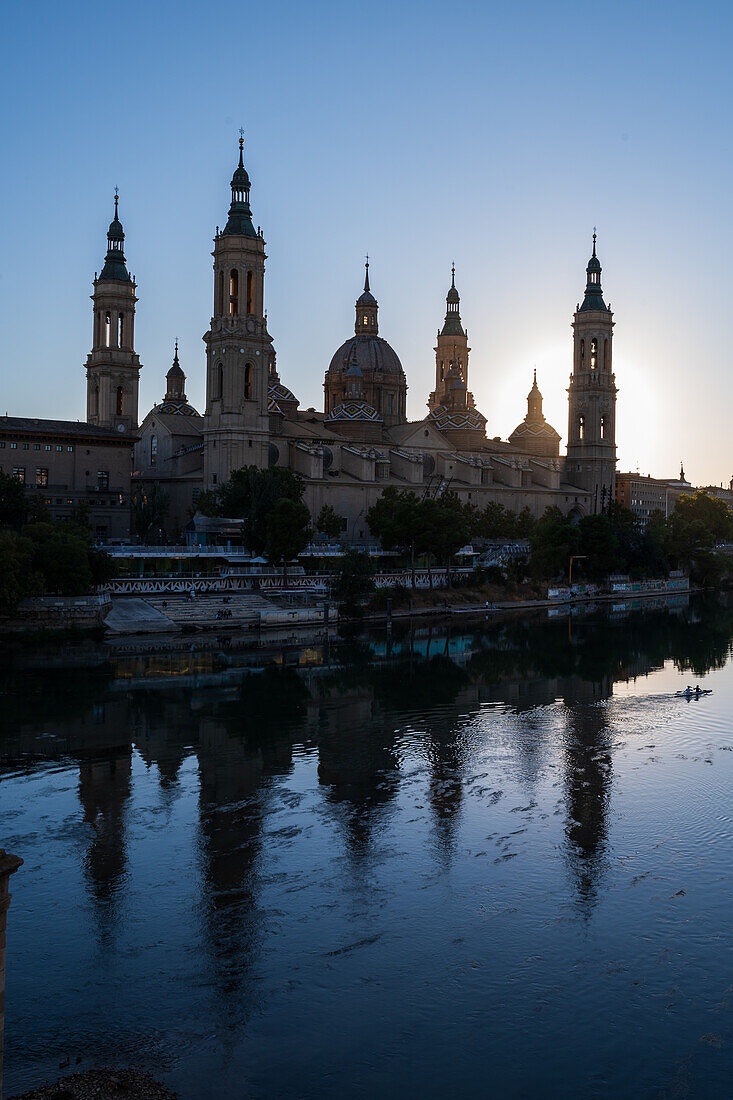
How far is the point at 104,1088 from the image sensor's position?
46.7 feet

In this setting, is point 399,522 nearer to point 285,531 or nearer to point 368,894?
point 285,531

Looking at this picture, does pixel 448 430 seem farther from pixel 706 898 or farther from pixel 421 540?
pixel 706 898

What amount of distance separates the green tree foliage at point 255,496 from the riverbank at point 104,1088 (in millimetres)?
50770

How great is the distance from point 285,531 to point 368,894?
43.9 meters

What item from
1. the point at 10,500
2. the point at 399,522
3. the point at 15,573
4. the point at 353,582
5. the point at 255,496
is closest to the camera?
the point at 15,573

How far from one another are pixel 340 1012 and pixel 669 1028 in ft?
17.4

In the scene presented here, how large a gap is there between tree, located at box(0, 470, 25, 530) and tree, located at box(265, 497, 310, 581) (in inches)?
585

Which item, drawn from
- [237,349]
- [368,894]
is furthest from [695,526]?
[368,894]

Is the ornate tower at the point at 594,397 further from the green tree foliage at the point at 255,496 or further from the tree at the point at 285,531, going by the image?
the tree at the point at 285,531

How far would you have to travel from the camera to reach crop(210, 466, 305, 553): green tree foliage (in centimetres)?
6625

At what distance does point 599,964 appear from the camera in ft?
60.8

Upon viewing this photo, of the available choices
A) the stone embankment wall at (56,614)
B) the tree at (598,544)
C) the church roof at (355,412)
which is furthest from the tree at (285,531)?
the church roof at (355,412)

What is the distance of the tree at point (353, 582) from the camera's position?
63.3 metres

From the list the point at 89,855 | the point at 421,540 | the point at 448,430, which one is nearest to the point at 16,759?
the point at 89,855
